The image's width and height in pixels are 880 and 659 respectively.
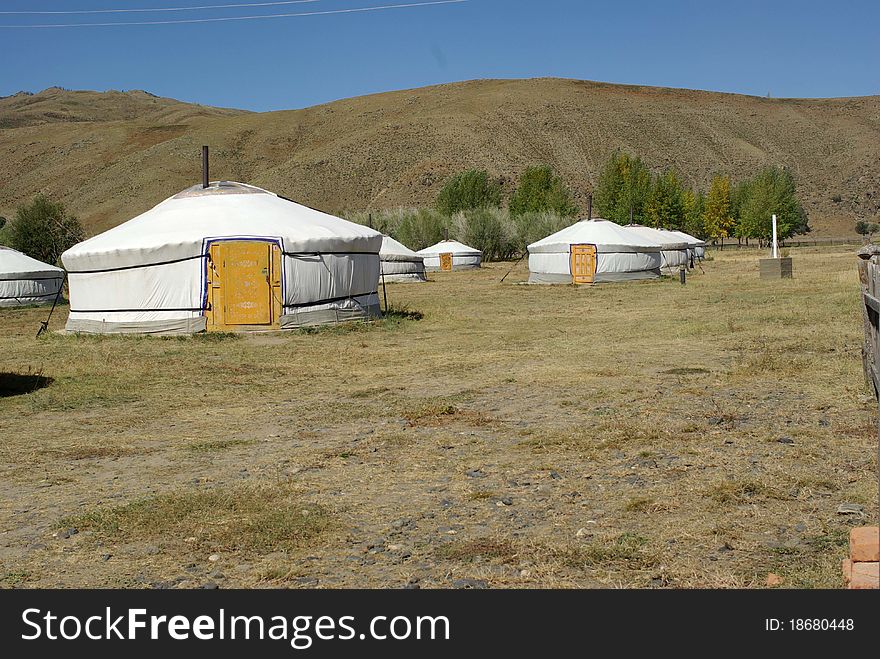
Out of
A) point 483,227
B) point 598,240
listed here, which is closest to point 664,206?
point 483,227

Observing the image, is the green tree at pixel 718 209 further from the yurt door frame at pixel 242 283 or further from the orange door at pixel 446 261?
the yurt door frame at pixel 242 283

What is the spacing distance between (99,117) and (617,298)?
16100 cm

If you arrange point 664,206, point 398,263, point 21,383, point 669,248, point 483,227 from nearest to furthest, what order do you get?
point 21,383
point 398,263
point 669,248
point 483,227
point 664,206

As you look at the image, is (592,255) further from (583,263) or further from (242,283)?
(242,283)

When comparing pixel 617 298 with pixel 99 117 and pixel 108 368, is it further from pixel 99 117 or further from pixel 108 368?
pixel 99 117

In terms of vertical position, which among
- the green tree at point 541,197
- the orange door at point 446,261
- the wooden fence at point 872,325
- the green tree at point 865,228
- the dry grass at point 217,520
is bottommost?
the dry grass at point 217,520

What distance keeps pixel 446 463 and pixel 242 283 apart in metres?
9.92

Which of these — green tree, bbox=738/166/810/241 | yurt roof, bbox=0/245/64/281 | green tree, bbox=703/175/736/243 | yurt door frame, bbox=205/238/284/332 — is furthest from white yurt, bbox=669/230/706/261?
yurt door frame, bbox=205/238/284/332

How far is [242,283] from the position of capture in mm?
15422

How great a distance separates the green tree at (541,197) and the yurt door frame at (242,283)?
43405 mm

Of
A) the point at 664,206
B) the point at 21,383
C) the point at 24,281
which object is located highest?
the point at 664,206

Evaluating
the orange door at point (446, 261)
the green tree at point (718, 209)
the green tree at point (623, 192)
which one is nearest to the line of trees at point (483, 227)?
the orange door at point (446, 261)

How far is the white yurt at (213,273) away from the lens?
50.5 ft

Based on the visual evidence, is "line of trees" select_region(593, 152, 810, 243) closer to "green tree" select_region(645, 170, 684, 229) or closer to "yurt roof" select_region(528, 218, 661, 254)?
"green tree" select_region(645, 170, 684, 229)
